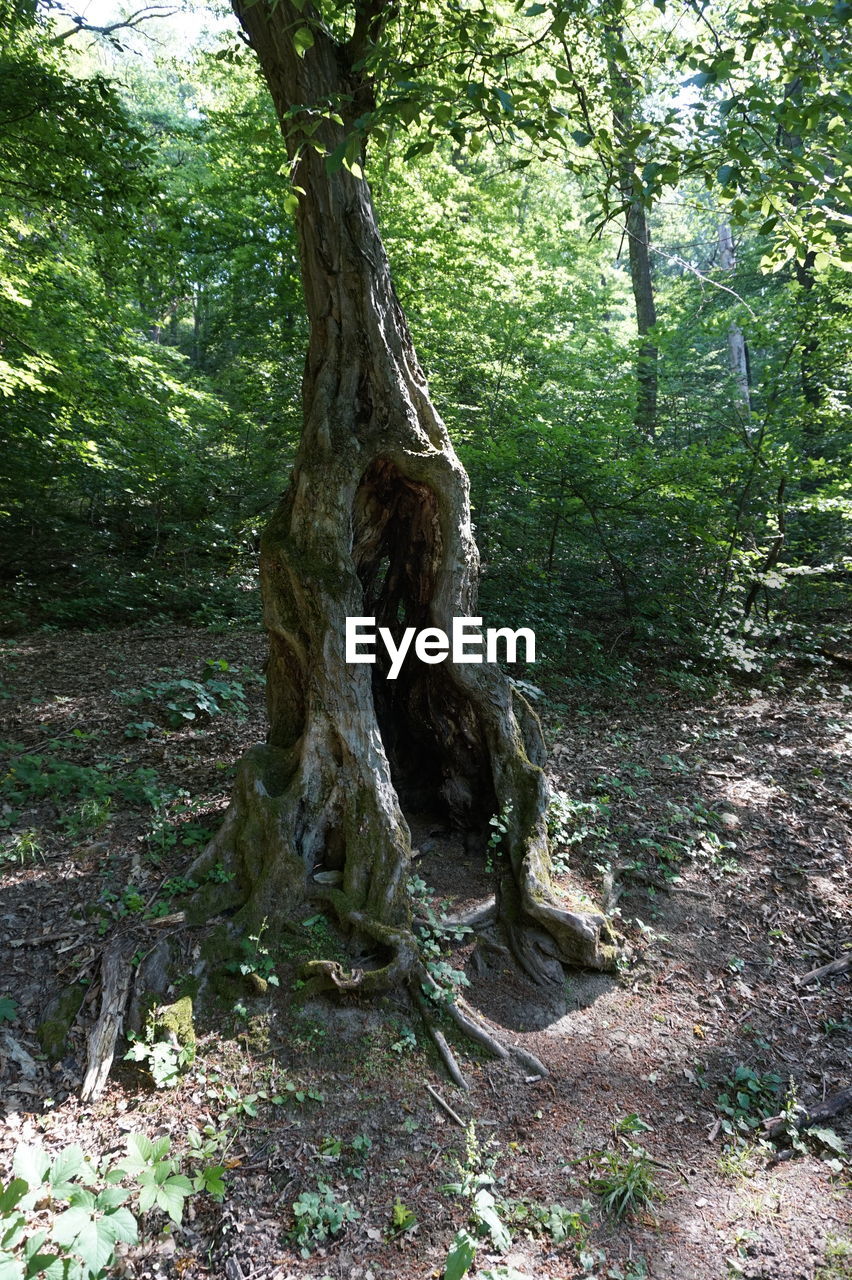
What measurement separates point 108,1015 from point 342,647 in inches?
81.3

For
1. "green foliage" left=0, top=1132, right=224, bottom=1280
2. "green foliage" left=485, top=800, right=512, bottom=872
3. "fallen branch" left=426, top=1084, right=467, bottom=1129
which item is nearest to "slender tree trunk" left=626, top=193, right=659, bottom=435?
"green foliage" left=485, top=800, right=512, bottom=872

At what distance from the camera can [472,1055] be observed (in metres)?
3.33

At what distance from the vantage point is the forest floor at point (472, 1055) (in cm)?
255

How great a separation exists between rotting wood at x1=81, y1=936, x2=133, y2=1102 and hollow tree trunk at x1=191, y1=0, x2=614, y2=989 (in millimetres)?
634

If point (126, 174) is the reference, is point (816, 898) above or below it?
below

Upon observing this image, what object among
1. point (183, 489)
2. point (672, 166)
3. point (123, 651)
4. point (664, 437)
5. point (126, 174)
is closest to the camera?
point (672, 166)

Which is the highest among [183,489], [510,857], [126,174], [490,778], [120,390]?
[126,174]

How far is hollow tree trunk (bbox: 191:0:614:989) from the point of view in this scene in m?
3.79

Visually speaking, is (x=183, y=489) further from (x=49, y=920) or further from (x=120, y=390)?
(x=49, y=920)

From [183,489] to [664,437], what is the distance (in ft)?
25.6

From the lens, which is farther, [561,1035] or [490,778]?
[490,778]

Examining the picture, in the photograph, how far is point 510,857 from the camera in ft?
14.1

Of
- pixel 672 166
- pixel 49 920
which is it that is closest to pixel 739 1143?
pixel 49 920

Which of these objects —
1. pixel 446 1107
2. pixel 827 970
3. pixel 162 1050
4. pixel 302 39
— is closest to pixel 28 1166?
pixel 162 1050
